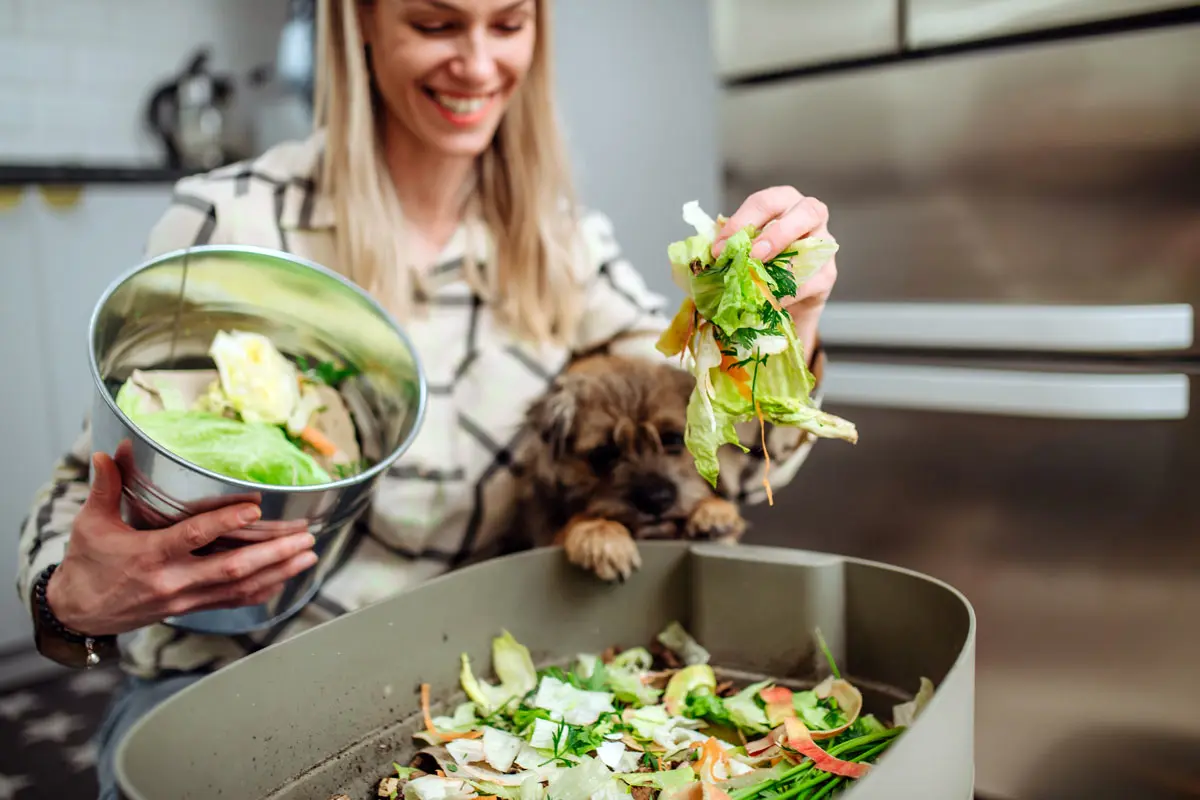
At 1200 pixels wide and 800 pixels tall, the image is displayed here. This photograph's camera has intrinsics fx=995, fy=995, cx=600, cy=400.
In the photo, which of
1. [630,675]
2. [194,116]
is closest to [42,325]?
[194,116]

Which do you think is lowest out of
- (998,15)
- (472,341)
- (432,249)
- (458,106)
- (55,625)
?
(55,625)

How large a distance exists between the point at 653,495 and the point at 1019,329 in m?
0.83

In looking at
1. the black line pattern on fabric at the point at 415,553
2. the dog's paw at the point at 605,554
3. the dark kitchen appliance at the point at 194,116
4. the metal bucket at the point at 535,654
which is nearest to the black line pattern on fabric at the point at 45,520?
the black line pattern on fabric at the point at 415,553

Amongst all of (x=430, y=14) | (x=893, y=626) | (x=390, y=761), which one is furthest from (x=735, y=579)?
(x=430, y=14)

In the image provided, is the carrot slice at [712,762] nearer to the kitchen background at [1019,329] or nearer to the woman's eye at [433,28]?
the woman's eye at [433,28]

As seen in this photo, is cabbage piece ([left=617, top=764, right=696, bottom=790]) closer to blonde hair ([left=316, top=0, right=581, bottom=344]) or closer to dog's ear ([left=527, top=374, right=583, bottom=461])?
dog's ear ([left=527, top=374, right=583, bottom=461])

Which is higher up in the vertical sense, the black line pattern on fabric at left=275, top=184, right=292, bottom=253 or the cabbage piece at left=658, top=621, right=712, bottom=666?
the black line pattern on fabric at left=275, top=184, right=292, bottom=253

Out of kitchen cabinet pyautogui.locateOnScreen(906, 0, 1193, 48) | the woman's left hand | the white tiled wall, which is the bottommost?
the woman's left hand

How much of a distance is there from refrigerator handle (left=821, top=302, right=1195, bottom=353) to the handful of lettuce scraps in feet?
3.17

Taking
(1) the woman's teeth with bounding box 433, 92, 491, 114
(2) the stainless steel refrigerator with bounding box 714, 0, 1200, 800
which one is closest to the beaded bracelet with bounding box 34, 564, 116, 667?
(1) the woman's teeth with bounding box 433, 92, 491, 114

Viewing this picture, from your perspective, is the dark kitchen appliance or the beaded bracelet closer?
the beaded bracelet

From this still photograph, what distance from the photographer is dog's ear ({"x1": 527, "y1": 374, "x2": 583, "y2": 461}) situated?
122cm

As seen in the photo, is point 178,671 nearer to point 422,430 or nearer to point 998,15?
point 422,430

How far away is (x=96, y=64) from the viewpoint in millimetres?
3344
